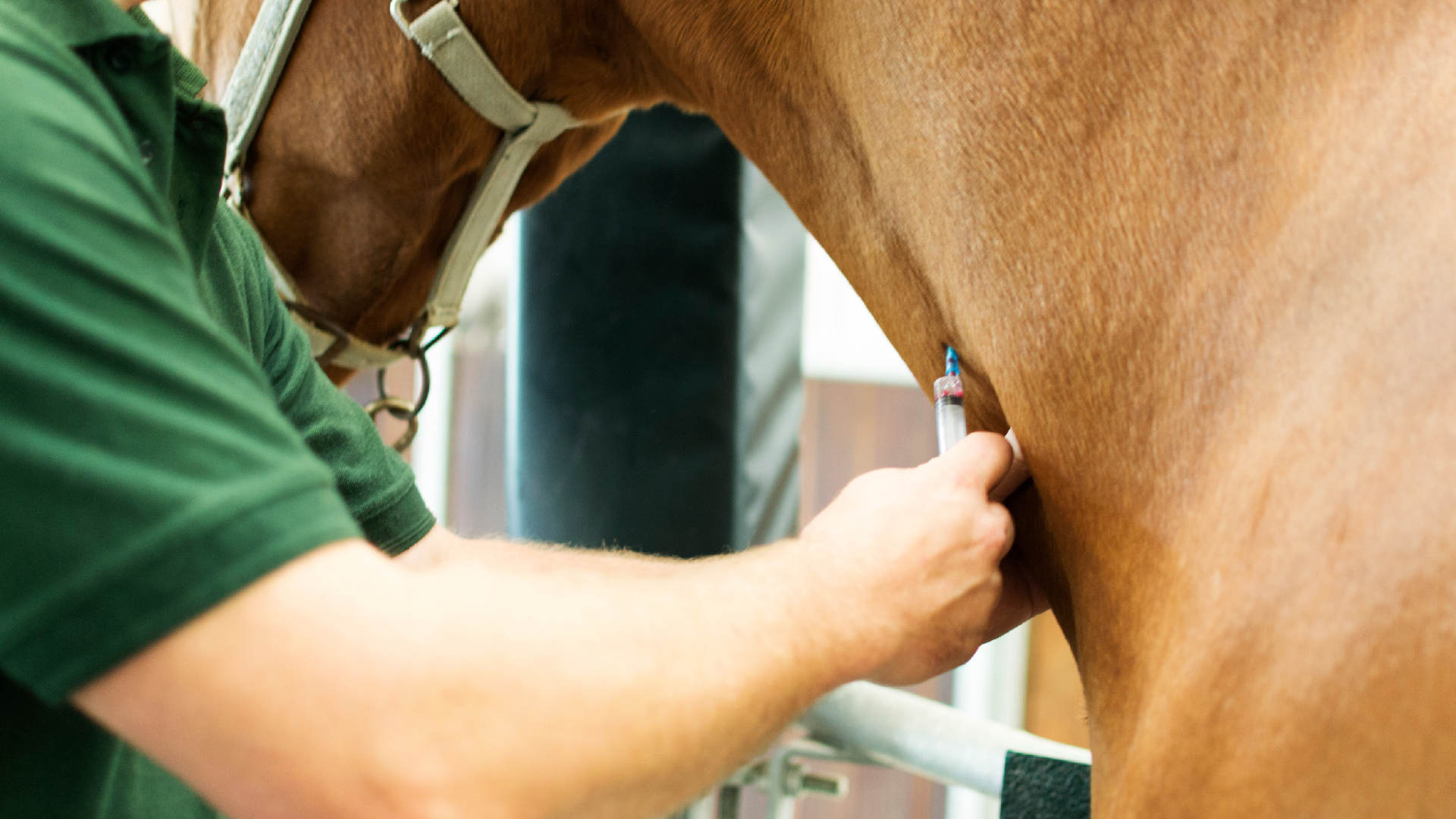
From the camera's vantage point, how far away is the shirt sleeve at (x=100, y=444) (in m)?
0.30

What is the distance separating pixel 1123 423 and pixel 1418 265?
0.13 metres

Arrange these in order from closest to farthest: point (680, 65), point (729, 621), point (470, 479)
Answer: point (729, 621) → point (680, 65) → point (470, 479)

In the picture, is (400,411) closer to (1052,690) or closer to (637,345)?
(637,345)

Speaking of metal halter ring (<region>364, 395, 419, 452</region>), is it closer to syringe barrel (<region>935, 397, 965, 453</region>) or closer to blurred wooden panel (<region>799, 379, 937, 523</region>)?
syringe barrel (<region>935, 397, 965, 453</region>)

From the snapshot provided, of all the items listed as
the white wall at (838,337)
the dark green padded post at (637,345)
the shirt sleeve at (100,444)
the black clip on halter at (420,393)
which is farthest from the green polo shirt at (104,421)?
the white wall at (838,337)

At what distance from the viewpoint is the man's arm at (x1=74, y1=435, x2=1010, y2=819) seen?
0.32 m

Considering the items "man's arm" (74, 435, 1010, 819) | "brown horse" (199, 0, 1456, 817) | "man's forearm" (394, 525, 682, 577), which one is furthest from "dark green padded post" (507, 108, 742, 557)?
"man's arm" (74, 435, 1010, 819)

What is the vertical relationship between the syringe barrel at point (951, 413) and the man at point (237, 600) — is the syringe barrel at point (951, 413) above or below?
above

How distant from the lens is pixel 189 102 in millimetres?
532

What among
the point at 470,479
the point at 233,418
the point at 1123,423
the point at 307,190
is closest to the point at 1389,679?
the point at 1123,423

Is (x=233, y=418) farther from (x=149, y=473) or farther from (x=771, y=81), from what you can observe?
(x=771, y=81)

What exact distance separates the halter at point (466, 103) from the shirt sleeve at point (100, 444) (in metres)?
0.41

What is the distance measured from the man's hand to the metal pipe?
29 cm

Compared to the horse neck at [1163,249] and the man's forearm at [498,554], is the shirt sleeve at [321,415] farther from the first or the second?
the horse neck at [1163,249]
